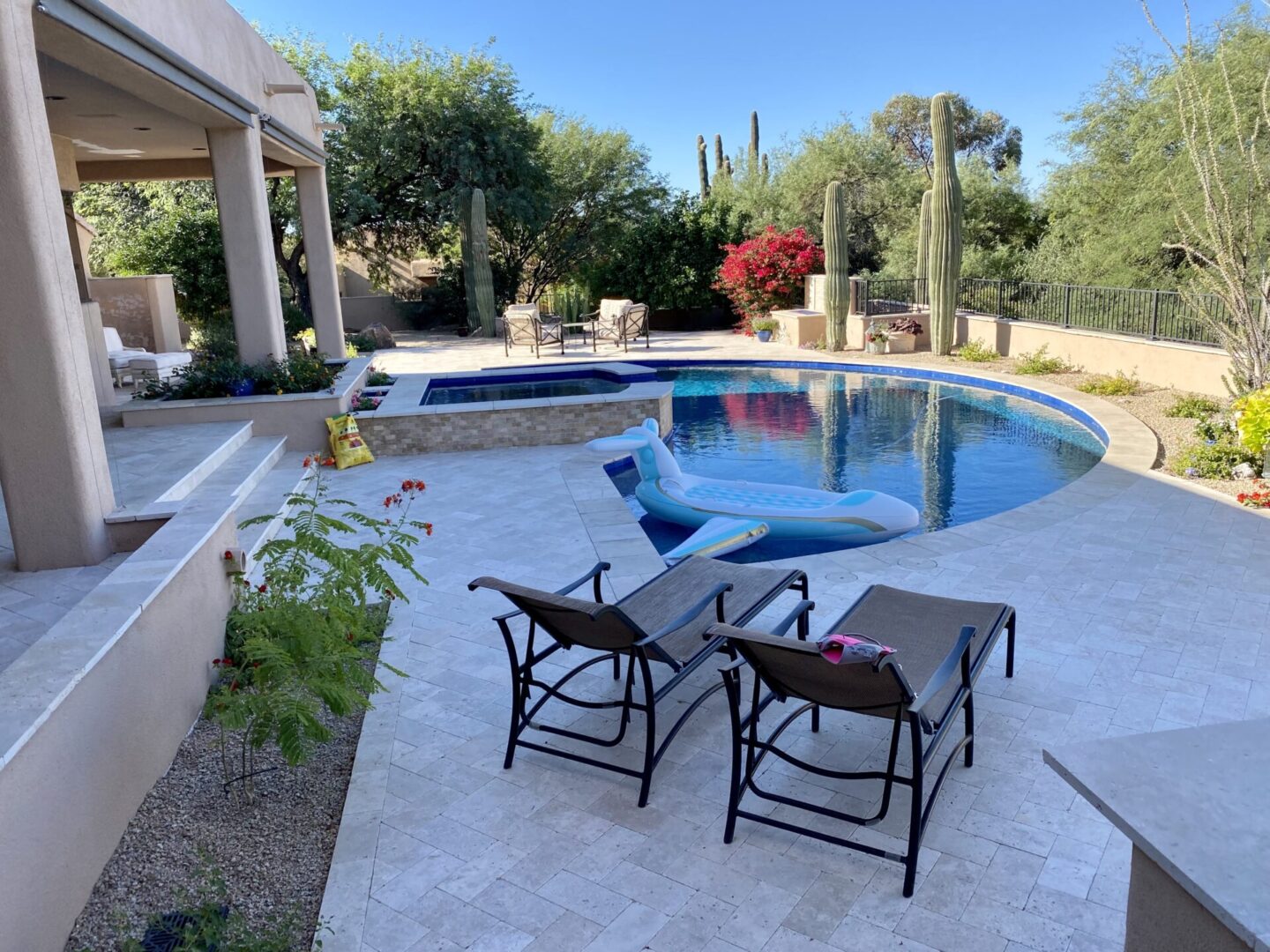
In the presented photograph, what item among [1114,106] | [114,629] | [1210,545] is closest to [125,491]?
[114,629]

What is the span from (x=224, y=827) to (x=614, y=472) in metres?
6.78

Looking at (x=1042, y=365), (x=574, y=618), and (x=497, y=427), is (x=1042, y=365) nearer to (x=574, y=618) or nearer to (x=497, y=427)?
(x=497, y=427)

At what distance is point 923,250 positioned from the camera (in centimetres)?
1900

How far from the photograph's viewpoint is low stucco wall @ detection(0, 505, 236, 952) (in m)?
2.58

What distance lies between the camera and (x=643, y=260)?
24297 millimetres

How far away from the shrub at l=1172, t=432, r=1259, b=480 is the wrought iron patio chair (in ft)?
40.3

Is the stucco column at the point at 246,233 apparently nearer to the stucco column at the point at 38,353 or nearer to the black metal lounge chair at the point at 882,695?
the stucco column at the point at 38,353

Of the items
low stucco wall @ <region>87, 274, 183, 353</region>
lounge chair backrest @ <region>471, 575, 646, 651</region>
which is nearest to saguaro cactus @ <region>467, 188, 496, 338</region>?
low stucco wall @ <region>87, 274, 183, 353</region>

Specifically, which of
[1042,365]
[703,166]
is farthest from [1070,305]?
[703,166]

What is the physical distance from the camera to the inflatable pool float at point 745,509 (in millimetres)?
7266

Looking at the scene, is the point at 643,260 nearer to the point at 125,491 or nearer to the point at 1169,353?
the point at 1169,353

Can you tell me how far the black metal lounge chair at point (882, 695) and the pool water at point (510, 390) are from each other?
933cm

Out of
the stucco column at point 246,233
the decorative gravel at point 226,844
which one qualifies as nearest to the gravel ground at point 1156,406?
the decorative gravel at point 226,844

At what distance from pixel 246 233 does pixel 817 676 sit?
8849 mm
